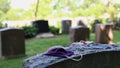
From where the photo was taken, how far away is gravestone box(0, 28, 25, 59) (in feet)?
34.2

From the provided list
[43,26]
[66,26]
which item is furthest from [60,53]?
[66,26]

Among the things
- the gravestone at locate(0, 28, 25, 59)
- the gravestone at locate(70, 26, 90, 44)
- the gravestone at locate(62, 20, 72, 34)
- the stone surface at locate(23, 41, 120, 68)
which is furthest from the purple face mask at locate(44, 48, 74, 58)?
the gravestone at locate(62, 20, 72, 34)

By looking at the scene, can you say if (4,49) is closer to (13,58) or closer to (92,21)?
(13,58)

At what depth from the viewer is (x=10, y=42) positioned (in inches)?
413

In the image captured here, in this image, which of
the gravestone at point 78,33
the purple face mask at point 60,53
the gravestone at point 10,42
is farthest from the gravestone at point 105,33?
the purple face mask at point 60,53

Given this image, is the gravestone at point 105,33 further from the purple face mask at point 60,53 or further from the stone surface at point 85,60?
the purple face mask at point 60,53

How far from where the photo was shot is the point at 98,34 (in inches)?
523

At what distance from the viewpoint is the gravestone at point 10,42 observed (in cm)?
1044

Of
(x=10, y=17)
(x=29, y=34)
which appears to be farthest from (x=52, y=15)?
(x=29, y=34)

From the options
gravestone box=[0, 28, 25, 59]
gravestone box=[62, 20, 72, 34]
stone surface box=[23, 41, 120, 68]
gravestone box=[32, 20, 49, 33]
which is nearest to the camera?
stone surface box=[23, 41, 120, 68]

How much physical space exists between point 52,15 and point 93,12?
8969 millimetres

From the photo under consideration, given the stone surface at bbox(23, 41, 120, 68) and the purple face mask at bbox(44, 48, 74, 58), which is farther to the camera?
the purple face mask at bbox(44, 48, 74, 58)

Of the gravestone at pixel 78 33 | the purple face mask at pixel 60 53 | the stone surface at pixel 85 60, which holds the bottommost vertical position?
the gravestone at pixel 78 33

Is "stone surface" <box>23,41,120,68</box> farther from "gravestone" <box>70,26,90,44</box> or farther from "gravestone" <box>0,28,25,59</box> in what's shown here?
"gravestone" <box>70,26,90,44</box>
